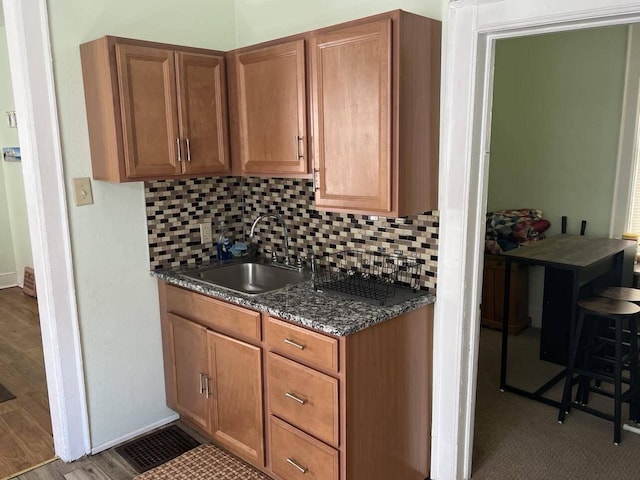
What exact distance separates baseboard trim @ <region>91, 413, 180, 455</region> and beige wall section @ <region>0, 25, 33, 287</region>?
326 cm

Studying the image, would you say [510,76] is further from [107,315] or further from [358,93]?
[107,315]

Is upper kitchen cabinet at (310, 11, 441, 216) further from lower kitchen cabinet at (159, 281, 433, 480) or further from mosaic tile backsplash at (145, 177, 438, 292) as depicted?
lower kitchen cabinet at (159, 281, 433, 480)

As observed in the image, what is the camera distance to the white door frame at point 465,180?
1848mm

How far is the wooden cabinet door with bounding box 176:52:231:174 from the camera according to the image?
2.50 meters

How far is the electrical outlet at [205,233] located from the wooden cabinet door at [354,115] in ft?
3.19

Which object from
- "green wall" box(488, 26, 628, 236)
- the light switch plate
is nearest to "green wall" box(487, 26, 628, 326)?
"green wall" box(488, 26, 628, 236)

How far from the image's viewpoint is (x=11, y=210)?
18.1ft

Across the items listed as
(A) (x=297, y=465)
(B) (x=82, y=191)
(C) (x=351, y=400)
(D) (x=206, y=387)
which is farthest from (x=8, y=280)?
(C) (x=351, y=400)

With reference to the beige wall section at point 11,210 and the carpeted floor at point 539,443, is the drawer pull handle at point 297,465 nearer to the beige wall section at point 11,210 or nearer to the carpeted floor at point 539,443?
the carpeted floor at point 539,443

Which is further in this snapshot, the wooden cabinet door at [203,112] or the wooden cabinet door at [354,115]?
the wooden cabinet door at [203,112]

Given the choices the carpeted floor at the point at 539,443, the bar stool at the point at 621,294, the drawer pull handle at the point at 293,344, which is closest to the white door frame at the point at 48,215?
the drawer pull handle at the point at 293,344

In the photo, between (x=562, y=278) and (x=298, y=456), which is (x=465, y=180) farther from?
(x=562, y=278)

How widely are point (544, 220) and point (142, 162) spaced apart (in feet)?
10.5

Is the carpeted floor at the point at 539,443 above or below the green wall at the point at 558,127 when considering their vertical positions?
below
